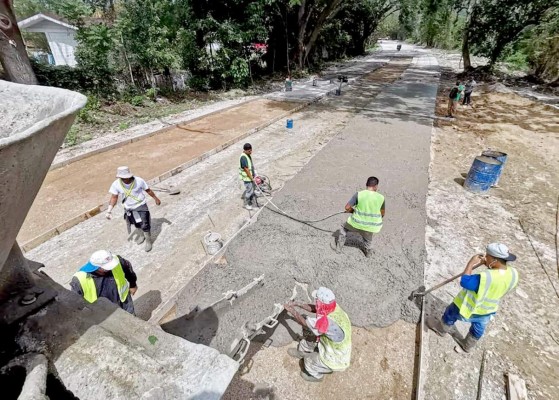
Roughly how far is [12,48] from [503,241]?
13536 millimetres

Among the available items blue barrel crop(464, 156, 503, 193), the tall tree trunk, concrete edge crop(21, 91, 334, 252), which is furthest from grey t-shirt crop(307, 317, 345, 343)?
the tall tree trunk

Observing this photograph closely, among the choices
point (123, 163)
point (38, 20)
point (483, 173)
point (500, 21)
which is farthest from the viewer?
point (38, 20)

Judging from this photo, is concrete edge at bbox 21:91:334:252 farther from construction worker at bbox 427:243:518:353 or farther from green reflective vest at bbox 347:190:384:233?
construction worker at bbox 427:243:518:353

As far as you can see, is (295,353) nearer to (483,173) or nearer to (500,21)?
(483,173)

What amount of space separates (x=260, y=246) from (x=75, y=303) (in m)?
3.51

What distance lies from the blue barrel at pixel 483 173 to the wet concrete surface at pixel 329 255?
1.19 meters

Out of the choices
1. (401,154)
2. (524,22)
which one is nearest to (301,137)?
(401,154)

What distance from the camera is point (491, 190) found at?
25.3 ft

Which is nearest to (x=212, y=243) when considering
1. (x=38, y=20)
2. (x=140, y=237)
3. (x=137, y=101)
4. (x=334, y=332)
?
(x=140, y=237)

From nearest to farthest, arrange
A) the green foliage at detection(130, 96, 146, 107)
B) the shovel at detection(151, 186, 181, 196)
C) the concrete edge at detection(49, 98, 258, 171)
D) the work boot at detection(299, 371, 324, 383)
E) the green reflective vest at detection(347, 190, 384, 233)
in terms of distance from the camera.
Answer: the work boot at detection(299, 371, 324, 383) → the green reflective vest at detection(347, 190, 384, 233) → the shovel at detection(151, 186, 181, 196) → the concrete edge at detection(49, 98, 258, 171) → the green foliage at detection(130, 96, 146, 107)

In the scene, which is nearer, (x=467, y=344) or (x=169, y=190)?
(x=467, y=344)

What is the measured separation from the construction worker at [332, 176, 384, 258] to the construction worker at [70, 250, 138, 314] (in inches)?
142

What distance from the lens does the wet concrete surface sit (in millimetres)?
4270

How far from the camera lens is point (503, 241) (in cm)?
574
